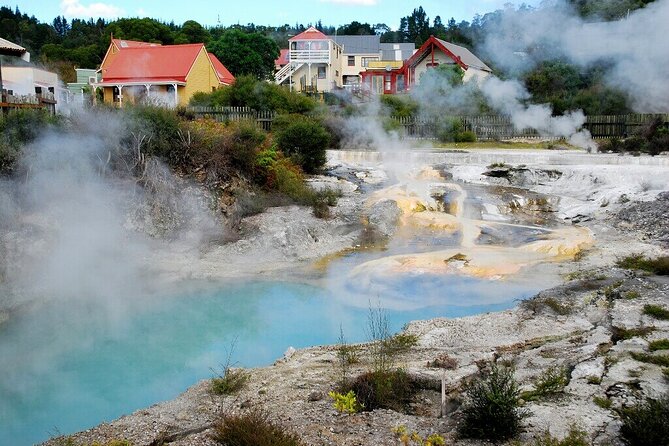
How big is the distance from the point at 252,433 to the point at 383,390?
1768mm

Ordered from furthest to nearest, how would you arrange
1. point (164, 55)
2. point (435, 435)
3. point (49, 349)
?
point (164, 55), point (49, 349), point (435, 435)

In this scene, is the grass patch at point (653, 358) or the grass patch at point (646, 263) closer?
the grass patch at point (653, 358)

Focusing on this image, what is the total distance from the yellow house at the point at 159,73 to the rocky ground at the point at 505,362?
22051 mm

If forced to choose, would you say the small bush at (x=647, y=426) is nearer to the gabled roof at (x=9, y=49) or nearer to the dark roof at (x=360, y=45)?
the gabled roof at (x=9, y=49)

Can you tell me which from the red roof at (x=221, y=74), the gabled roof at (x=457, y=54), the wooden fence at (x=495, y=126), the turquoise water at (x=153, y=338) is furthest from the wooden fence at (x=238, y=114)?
the turquoise water at (x=153, y=338)

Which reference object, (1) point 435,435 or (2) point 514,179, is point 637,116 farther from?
(1) point 435,435

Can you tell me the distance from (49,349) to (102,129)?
8.11 meters

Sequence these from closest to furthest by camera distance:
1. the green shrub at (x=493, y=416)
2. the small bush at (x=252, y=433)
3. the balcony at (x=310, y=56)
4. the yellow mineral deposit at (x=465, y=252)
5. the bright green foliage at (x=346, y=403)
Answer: the small bush at (x=252, y=433)
the green shrub at (x=493, y=416)
the bright green foliage at (x=346, y=403)
the yellow mineral deposit at (x=465, y=252)
the balcony at (x=310, y=56)

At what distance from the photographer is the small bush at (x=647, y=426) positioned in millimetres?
5434

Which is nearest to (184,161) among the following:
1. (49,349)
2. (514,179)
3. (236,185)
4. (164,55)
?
(236,185)

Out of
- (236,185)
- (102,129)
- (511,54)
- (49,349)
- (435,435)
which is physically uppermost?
(511,54)

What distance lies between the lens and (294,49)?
1962 inches

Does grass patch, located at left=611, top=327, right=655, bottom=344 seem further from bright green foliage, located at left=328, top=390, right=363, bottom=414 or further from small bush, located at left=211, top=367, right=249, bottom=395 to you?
small bush, located at left=211, top=367, right=249, bottom=395

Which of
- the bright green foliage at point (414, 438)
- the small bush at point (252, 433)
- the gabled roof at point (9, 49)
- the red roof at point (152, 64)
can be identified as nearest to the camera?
the small bush at point (252, 433)
